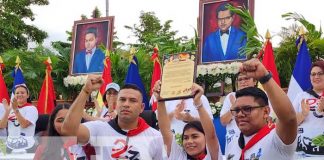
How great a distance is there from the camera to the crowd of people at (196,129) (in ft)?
9.36

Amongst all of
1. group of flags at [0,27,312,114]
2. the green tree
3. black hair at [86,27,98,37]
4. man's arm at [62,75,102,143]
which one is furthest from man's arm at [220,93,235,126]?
the green tree

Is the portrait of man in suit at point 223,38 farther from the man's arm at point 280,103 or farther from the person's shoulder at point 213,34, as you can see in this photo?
the man's arm at point 280,103

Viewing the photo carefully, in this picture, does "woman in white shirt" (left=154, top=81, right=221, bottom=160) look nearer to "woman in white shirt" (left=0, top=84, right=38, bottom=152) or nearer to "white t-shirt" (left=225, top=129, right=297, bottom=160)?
"white t-shirt" (left=225, top=129, right=297, bottom=160)

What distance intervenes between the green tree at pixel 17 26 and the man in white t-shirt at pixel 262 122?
18.5 metres

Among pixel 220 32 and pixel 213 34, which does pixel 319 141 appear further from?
pixel 213 34

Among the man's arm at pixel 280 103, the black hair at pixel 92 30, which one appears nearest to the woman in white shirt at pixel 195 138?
the man's arm at pixel 280 103

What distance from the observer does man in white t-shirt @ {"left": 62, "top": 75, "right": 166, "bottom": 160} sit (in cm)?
363

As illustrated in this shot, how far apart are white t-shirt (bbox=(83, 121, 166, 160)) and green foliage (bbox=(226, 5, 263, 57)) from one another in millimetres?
4493

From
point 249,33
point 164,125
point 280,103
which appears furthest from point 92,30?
point 280,103

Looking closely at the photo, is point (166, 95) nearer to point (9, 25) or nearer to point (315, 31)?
point (315, 31)

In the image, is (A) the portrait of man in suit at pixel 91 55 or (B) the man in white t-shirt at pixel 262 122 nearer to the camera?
(B) the man in white t-shirt at pixel 262 122

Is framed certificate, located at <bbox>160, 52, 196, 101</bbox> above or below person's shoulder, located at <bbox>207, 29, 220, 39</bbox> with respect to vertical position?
below

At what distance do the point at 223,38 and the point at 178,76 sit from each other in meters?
4.86

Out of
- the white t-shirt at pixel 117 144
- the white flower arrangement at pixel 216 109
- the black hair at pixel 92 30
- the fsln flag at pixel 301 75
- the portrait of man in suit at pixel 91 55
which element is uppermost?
the black hair at pixel 92 30
